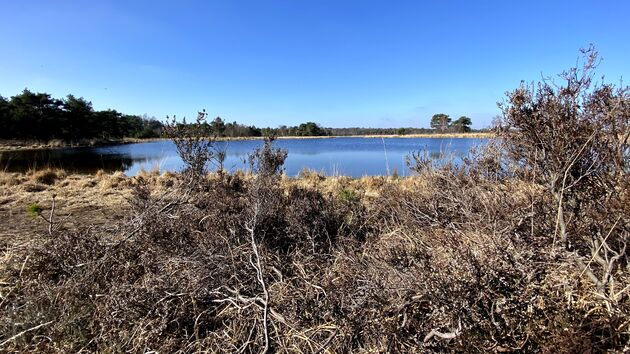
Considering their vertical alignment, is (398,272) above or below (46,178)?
above

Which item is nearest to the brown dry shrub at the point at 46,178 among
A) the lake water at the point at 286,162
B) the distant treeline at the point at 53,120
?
the lake water at the point at 286,162

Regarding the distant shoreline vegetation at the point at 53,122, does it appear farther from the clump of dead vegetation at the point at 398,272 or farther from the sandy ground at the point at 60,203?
the clump of dead vegetation at the point at 398,272

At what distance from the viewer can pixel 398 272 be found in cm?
215

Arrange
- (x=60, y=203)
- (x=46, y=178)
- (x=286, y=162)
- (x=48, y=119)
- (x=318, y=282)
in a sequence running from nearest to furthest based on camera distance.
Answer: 1. (x=318, y=282)
2. (x=60, y=203)
3. (x=46, y=178)
4. (x=286, y=162)
5. (x=48, y=119)

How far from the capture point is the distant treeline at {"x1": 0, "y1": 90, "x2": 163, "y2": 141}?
41.7 meters

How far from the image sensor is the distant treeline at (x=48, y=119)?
4166cm

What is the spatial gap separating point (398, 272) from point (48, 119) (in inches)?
2139

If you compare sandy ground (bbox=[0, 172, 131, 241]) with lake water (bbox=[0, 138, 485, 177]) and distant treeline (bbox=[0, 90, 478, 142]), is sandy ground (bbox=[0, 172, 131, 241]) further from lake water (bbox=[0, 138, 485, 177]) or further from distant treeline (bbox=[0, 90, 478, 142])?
distant treeline (bbox=[0, 90, 478, 142])

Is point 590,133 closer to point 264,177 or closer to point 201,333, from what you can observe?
point 201,333

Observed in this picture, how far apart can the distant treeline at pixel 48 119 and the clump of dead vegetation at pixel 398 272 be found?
42.6 metres

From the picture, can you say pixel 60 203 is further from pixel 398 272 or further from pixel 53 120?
pixel 53 120

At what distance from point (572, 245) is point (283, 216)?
250 centimetres

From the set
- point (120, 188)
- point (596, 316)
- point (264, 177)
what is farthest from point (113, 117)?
point (596, 316)

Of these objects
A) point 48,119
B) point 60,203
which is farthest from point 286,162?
point 48,119
